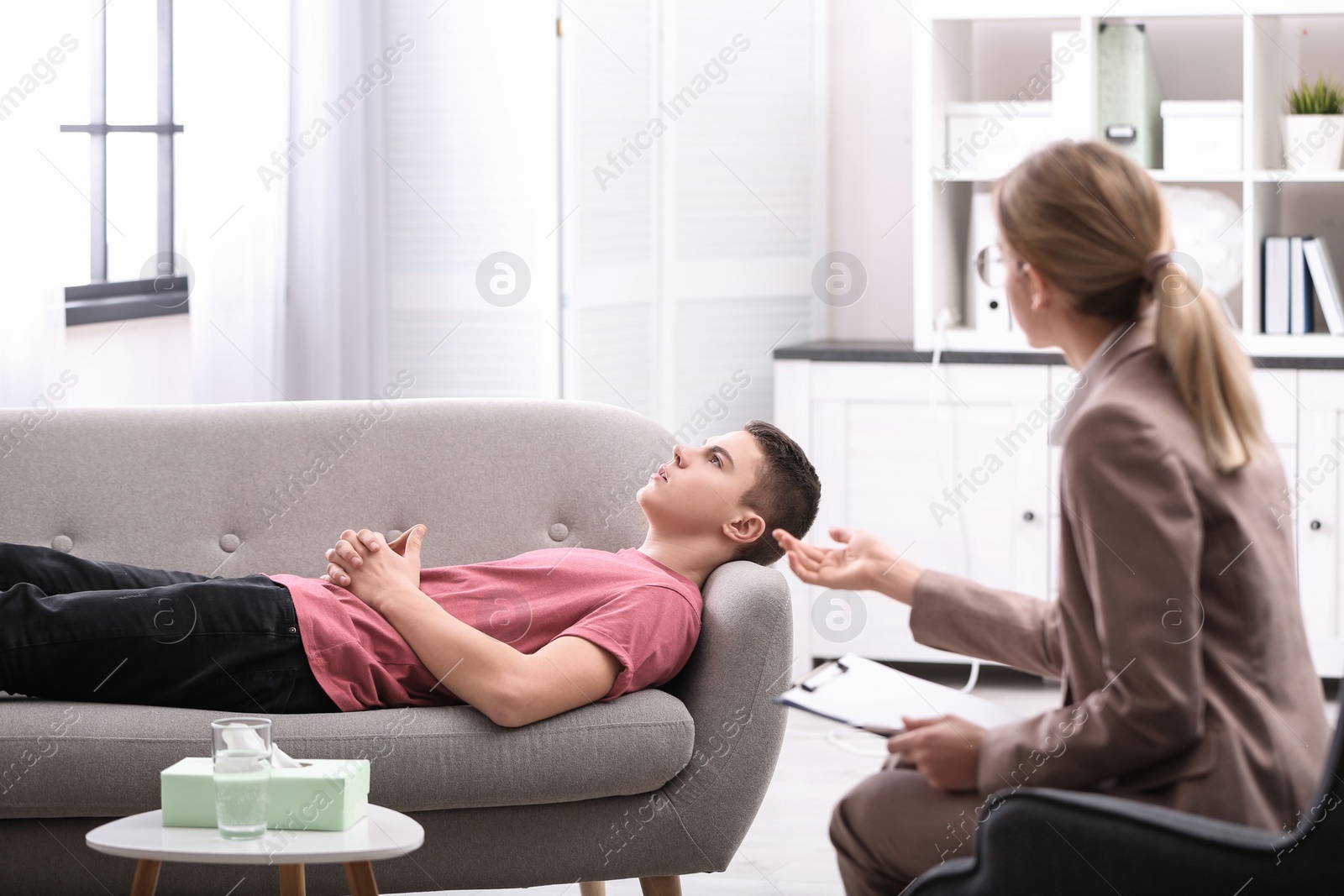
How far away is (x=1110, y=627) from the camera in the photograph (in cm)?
116

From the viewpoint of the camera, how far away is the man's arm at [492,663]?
1.82 m

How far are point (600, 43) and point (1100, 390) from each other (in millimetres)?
2456

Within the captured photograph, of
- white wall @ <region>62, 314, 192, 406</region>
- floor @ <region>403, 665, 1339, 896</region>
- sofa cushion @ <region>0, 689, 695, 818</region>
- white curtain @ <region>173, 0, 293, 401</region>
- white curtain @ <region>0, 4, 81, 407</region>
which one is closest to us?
sofa cushion @ <region>0, 689, 695, 818</region>

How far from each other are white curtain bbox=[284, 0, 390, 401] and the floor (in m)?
1.36

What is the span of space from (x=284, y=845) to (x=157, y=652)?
0.58 metres

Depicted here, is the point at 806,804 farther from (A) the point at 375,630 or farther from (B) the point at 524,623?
(A) the point at 375,630

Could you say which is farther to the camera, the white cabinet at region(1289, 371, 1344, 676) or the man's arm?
the white cabinet at region(1289, 371, 1344, 676)

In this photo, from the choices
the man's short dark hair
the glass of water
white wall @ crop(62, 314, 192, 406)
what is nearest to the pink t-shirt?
A: the man's short dark hair

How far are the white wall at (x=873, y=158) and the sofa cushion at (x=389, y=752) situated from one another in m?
2.30

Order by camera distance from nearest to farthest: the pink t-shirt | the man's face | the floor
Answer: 1. the pink t-shirt
2. the man's face
3. the floor

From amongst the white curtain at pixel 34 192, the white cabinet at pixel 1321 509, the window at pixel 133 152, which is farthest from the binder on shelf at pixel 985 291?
the white curtain at pixel 34 192

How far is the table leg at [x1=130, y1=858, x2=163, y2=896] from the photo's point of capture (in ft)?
5.20

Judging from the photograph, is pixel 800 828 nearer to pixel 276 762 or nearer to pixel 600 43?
pixel 276 762

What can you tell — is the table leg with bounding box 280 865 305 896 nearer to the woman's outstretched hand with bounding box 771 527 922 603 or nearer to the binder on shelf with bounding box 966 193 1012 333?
the woman's outstretched hand with bounding box 771 527 922 603
